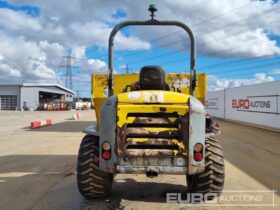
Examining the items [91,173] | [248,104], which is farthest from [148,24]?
[248,104]

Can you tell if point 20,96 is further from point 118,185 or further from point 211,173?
point 211,173

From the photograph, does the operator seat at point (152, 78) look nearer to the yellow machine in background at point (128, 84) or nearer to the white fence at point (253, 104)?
the yellow machine in background at point (128, 84)

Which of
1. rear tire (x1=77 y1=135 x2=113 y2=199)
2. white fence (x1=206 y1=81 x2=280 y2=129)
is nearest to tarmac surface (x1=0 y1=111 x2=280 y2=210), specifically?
rear tire (x1=77 y1=135 x2=113 y2=199)

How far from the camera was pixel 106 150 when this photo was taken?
211 inches

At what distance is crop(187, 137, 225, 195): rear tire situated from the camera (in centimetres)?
589

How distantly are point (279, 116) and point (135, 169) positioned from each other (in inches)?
647

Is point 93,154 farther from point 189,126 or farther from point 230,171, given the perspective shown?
point 230,171

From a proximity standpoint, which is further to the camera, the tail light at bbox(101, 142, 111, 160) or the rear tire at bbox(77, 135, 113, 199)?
the rear tire at bbox(77, 135, 113, 199)

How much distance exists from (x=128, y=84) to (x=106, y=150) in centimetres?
369

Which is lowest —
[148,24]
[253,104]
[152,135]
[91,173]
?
[91,173]

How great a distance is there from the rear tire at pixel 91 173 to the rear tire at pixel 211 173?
4.71 ft

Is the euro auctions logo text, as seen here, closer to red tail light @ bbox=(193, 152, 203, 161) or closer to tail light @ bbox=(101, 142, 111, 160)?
red tail light @ bbox=(193, 152, 203, 161)

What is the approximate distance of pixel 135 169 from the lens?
5.27 meters

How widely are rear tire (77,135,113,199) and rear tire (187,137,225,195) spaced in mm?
1436
